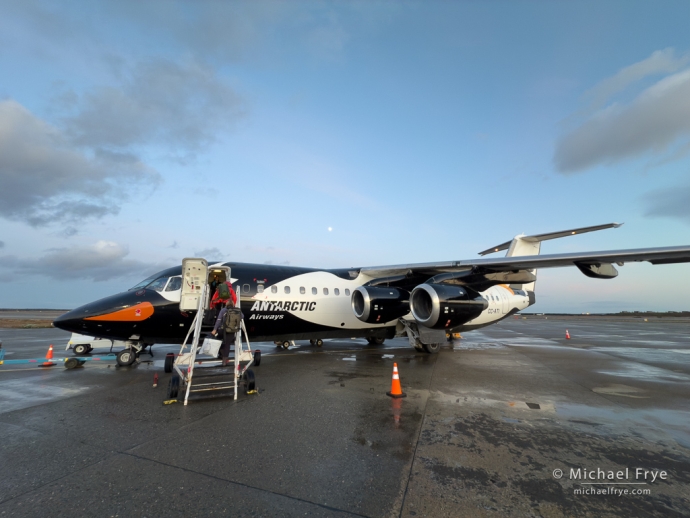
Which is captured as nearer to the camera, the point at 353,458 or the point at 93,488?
the point at 93,488

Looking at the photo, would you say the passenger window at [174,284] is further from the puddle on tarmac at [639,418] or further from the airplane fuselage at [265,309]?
the puddle on tarmac at [639,418]

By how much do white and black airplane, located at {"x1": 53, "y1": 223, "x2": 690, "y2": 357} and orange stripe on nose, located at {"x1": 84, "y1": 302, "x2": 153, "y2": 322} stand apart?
0.02m

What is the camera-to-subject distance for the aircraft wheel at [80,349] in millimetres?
11109

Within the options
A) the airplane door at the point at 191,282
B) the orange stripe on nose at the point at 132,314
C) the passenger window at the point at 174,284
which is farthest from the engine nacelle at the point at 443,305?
the orange stripe on nose at the point at 132,314

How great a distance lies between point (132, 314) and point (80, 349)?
3.97 meters

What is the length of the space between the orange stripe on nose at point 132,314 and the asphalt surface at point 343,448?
172cm

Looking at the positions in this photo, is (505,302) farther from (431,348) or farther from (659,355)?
(659,355)

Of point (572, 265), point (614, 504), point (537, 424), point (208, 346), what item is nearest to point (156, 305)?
point (208, 346)

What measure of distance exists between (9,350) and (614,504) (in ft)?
60.0

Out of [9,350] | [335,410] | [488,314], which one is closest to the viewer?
[335,410]

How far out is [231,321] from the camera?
7348 millimetres

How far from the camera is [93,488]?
10.1ft

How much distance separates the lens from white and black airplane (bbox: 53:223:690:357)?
908 cm

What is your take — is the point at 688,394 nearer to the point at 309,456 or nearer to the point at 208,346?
the point at 309,456
